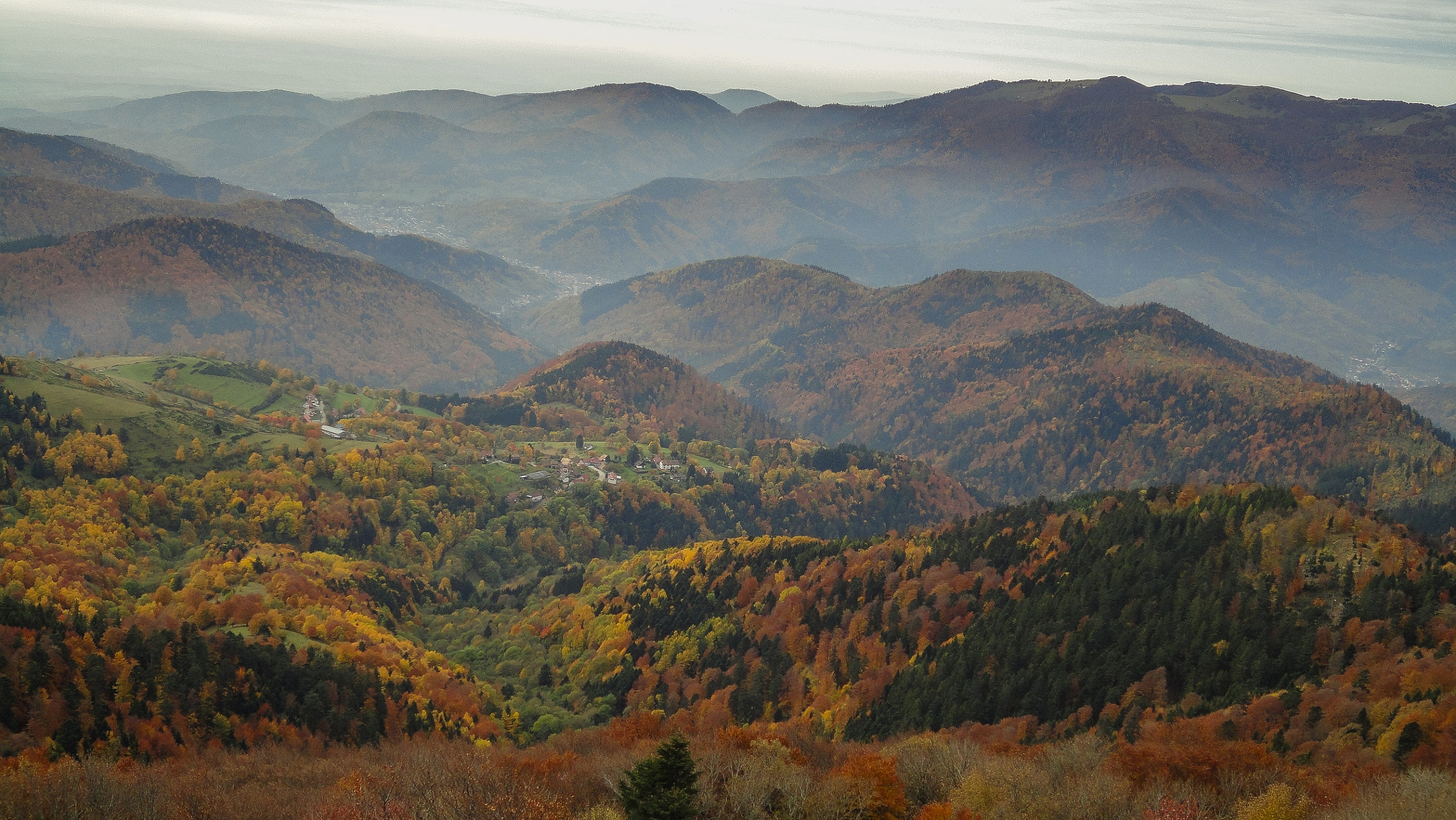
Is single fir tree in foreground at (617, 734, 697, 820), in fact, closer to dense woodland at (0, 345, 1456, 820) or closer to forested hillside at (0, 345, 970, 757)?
dense woodland at (0, 345, 1456, 820)

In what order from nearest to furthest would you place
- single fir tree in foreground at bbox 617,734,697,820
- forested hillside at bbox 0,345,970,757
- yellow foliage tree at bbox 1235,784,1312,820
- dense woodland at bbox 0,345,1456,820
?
1. single fir tree in foreground at bbox 617,734,697,820
2. yellow foliage tree at bbox 1235,784,1312,820
3. dense woodland at bbox 0,345,1456,820
4. forested hillside at bbox 0,345,970,757

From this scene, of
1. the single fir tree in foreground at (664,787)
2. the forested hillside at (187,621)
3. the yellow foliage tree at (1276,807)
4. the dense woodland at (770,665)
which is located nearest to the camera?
the single fir tree in foreground at (664,787)

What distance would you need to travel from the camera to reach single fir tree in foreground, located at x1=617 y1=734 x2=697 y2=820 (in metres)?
58.0

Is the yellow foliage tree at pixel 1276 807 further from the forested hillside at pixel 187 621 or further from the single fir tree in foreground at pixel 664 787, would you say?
the forested hillside at pixel 187 621

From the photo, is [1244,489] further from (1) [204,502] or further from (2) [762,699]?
(1) [204,502]

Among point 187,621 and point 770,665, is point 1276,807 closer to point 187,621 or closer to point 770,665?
point 770,665

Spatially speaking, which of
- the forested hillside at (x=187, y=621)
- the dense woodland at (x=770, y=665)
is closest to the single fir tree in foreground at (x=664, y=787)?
the dense woodland at (x=770, y=665)

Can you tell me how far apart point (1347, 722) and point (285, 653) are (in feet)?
404

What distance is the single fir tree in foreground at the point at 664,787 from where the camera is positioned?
190ft

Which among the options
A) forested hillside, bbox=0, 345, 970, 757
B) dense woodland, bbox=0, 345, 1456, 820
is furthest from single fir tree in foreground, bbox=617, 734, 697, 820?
forested hillside, bbox=0, 345, 970, 757

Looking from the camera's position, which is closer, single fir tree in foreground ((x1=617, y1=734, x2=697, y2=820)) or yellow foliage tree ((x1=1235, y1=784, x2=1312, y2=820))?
single fir tree in foreground ((x1=617, y1=734, x2=697, y2=820))

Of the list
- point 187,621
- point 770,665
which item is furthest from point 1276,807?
point 187,621

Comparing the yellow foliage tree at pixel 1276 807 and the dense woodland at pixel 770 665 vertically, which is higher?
the yellow foliage tree at pixel 1276 807

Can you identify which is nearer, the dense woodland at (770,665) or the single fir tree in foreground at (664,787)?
the single fir tree in foreground at (664,787)
